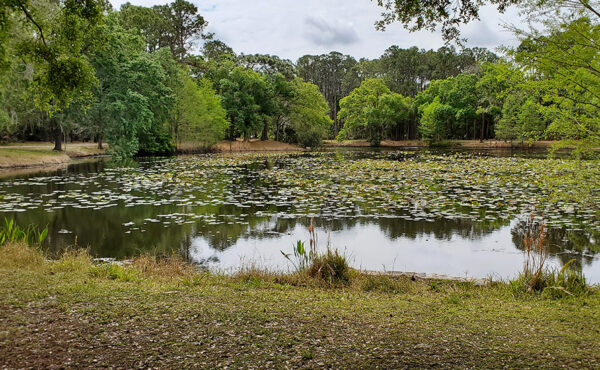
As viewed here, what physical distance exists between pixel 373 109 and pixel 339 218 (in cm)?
5253

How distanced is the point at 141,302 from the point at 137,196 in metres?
11.9

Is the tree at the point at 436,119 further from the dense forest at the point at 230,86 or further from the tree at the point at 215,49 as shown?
the tree at the point at 215,49

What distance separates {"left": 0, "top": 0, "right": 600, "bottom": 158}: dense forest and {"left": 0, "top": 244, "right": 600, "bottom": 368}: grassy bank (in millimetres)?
4027

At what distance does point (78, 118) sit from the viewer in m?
31.8

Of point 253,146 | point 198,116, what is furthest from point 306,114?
point 198,116

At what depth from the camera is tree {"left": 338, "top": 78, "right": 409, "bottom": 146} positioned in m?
62.2

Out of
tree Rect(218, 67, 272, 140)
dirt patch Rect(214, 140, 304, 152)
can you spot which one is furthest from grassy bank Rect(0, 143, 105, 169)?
tree Rect(218, 67, 272, 140)

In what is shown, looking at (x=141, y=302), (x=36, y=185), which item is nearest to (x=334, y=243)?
(x=141, y=302)

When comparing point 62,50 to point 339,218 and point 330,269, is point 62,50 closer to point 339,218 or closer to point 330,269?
point 330,269

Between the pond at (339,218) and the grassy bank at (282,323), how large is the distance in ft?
5.50

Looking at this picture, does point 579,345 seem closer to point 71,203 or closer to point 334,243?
point 334,243

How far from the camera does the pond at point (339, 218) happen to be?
8.27 m

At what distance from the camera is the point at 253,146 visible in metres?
56.0

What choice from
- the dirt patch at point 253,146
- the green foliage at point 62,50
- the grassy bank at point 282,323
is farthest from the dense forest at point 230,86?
the grassy bank at point 282,323
